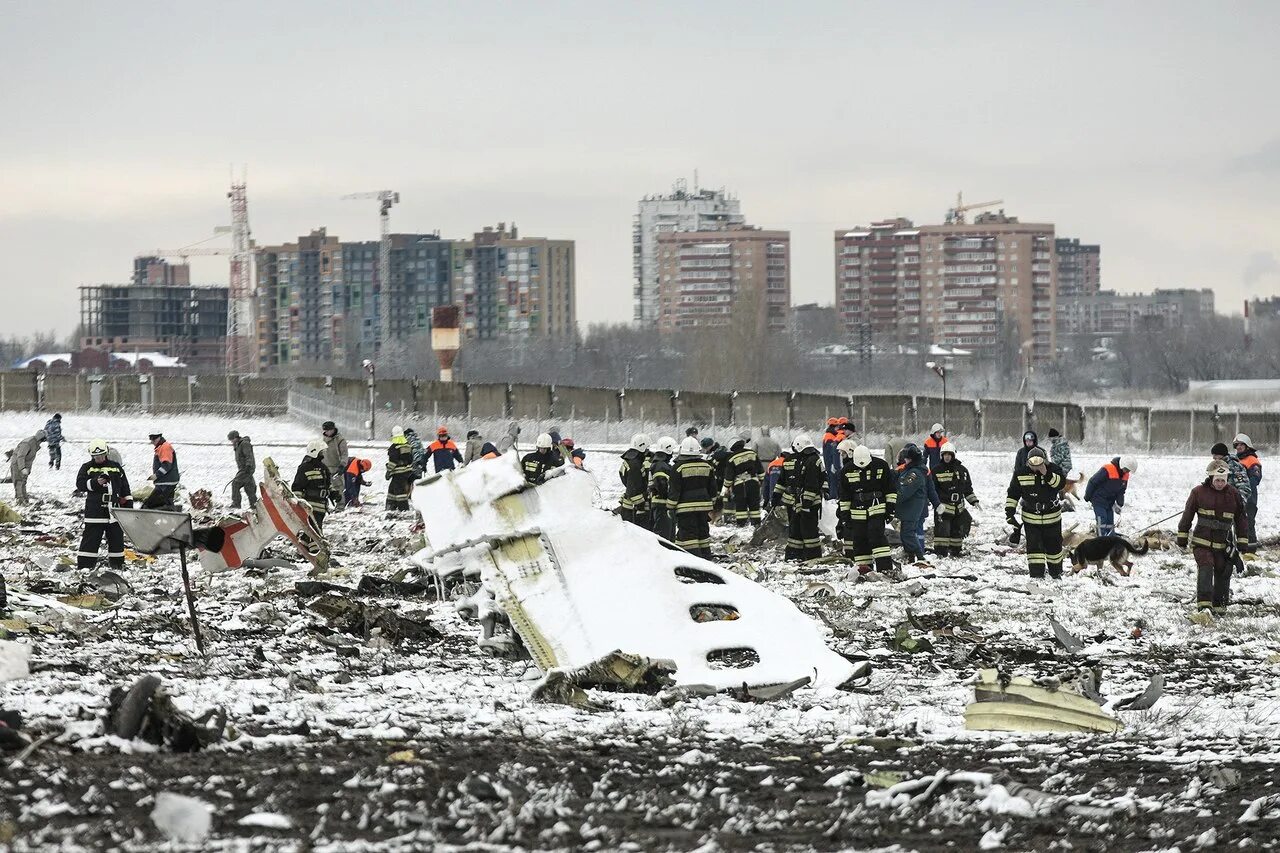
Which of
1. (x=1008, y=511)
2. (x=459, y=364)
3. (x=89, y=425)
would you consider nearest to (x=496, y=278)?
(x=459, y=364)

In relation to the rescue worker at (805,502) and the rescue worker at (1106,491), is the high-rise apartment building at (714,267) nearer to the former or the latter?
the rescue worker at (1106,491)

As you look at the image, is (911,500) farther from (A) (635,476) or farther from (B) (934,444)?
(A) (635,476)

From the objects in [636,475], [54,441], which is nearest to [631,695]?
[636,475]

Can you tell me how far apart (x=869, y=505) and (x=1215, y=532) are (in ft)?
13.3

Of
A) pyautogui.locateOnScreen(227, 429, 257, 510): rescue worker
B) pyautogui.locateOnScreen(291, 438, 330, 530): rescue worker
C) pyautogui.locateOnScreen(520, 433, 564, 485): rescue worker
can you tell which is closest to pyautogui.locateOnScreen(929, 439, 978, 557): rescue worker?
pyautogui.locateOnScreen(520, 433, 564, 485): rescue worker

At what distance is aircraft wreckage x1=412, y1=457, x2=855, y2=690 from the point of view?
11.4 meters

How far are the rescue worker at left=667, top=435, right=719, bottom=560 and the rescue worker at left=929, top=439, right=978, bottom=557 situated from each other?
9.34ft

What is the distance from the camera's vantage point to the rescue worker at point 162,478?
21266 mm

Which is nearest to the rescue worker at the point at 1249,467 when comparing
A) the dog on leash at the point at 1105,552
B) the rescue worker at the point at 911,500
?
the dog on leash at the point at 1105,552

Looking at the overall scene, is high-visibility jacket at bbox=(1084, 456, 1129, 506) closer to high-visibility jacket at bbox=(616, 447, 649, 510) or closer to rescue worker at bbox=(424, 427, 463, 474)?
high-visibility jacket at bbox=(616, 447, 649, 510)

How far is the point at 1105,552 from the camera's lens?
1828cm

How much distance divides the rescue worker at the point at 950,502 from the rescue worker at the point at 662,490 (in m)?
3.19

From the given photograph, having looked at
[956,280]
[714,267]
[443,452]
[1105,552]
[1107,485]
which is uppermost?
[714,267]

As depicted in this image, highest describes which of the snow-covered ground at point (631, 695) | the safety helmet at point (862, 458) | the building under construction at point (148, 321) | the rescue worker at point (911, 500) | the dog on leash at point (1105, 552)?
the building under construction at point (148, 321)
